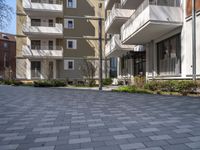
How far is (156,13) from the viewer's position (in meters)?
12.4

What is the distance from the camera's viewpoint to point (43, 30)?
2792 centimetres

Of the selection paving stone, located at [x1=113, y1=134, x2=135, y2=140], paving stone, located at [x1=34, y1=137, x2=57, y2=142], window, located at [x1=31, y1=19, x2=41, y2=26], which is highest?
window, located at [x1=31, y1=19, x2=41, y2=26]

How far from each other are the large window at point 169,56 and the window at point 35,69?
18.3 m

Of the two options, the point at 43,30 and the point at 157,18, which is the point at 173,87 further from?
the point at 43,30

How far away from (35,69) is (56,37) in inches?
201

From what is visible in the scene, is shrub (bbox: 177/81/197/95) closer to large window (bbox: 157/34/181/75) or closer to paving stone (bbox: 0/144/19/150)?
large window (bbox: 157/34/181/75)

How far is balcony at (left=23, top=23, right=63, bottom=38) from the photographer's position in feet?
89.9

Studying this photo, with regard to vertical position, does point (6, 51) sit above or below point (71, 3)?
below

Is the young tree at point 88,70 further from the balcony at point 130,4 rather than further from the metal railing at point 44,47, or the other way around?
the balcony at point 130,4

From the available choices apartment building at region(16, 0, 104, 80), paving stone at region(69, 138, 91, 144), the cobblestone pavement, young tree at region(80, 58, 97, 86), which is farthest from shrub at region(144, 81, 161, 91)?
apartment building at region(16, 0, 104, 80)

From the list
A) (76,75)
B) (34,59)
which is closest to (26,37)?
(34,59)

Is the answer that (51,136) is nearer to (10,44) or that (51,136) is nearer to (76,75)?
(76,75)

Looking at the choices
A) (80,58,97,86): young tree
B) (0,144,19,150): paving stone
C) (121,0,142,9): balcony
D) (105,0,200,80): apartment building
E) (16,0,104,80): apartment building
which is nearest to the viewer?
(0,144,19,150): paving stone

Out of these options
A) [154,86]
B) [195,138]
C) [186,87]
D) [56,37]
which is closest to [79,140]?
[195,138]
